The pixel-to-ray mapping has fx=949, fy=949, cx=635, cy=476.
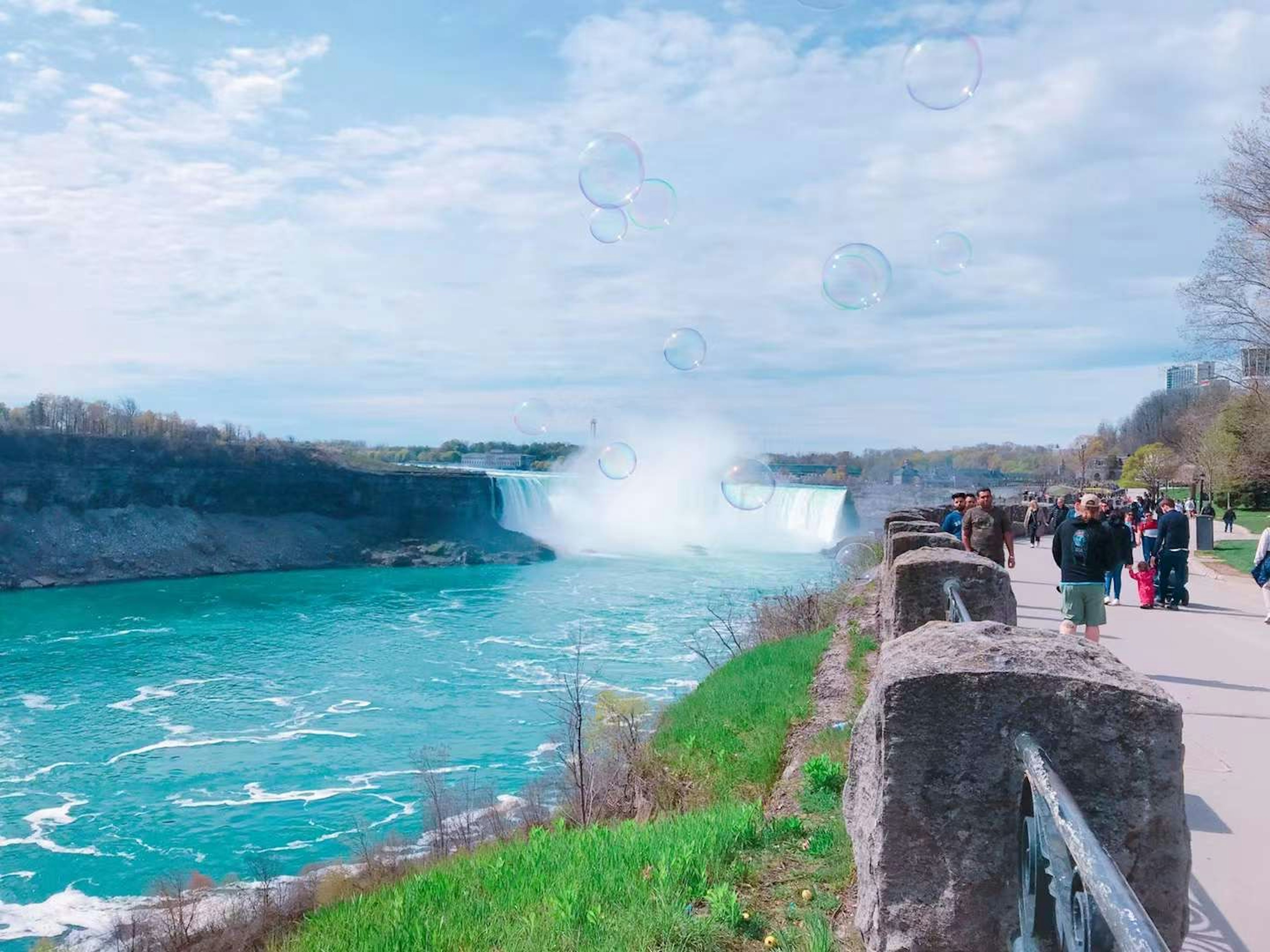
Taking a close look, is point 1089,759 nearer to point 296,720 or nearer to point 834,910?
point 834,910

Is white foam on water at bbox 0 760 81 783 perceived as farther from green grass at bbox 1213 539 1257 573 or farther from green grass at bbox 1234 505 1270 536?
green grass at bbox 1234 505 1270 536

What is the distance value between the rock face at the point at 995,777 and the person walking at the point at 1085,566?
663 centimetres

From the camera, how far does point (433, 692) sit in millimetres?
24547

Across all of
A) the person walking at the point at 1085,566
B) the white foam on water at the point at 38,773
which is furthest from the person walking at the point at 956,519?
the white foam on water at the point at 38,773

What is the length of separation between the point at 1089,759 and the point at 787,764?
4.89m

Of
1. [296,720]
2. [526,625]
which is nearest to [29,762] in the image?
[296,720]

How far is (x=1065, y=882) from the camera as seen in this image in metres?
1.78

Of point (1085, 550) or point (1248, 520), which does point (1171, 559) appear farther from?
point (1248, 520)

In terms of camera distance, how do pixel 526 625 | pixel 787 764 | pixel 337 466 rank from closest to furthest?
1. pixel 787 764
2. pixel 526 625
3. pixel 337 466

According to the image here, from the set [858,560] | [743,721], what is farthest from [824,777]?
[858,560]

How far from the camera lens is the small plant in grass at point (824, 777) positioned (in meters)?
5.45

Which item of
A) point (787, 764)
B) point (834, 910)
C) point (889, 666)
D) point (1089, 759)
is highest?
point (889, 666)

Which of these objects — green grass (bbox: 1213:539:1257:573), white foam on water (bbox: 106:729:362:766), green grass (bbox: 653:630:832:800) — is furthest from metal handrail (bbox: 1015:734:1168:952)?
white foam on water (bbox: 106:729:362:766)

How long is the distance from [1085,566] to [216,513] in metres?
63.7
